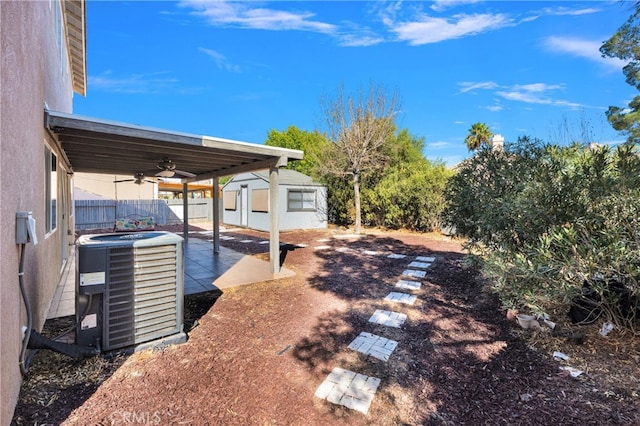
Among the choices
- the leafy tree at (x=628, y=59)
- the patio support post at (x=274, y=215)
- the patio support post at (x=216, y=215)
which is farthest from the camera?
the leafy tree at (x=628, y=59)

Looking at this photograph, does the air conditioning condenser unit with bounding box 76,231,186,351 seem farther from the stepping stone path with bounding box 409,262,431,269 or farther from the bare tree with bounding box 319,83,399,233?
the bare tree with bounding box 319,83,399,233

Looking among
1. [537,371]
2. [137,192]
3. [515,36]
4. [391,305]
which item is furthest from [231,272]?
[137,192]

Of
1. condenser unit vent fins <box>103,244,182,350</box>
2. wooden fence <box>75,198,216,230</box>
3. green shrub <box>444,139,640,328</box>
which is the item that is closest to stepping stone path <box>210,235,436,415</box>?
green shrub <box>444,139,640,328</box>

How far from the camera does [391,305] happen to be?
438cm

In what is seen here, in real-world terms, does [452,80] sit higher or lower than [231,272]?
higher

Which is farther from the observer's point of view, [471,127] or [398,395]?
[471,127]

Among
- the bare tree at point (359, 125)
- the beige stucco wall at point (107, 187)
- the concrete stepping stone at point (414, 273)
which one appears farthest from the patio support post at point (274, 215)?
the beige stucco wall at point (107, 187)

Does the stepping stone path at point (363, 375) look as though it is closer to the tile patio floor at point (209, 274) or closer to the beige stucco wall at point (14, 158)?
the beige stucco wall at point (14, 158)

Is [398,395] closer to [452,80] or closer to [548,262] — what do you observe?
[548,262]

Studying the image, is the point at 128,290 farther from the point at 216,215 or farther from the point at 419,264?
the point at 419,264

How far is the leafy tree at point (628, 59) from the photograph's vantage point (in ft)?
29.1

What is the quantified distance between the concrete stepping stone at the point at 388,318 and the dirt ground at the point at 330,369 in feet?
0.38

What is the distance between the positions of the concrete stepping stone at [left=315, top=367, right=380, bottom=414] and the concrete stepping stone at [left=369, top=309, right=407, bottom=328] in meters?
1.24

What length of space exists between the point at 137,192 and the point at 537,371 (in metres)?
22.3
